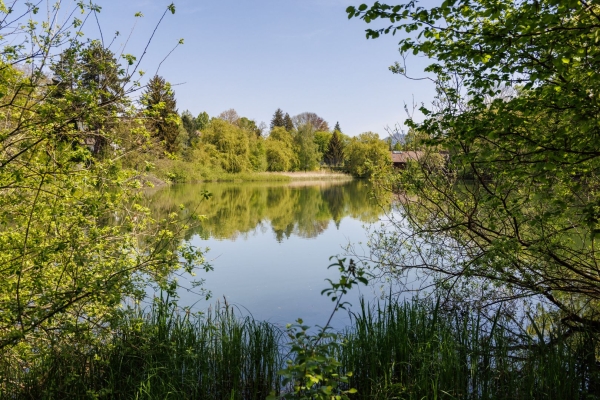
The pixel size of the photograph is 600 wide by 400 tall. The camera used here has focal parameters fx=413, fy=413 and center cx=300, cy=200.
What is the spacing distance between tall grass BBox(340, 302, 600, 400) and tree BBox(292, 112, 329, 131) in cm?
7789

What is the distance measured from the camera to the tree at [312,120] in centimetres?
8288

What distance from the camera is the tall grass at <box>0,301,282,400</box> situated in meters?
3.37

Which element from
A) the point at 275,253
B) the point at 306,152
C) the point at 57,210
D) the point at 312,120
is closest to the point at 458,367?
the point at 57,210

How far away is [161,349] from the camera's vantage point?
3.93 m

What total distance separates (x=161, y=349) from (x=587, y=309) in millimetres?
5880

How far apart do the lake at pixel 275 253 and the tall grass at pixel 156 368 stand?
2.98ft

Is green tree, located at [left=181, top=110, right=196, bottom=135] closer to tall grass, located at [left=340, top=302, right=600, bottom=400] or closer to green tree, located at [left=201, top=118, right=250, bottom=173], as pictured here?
green tree, located at [left=201, top=118, right=250, bottom=173]

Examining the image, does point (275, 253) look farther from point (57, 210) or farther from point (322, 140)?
point (322, 140)

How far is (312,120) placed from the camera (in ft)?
284

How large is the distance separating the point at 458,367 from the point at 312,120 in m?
84.9

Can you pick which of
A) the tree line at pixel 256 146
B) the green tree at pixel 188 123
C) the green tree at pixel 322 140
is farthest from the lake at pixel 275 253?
the green tree at pixel 322 140

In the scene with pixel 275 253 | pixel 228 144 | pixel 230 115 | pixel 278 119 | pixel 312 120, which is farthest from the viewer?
pixel 312 120

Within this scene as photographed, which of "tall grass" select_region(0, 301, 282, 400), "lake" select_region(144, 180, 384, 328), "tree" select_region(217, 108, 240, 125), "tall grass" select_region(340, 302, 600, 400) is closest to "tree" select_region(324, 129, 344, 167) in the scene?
"tree" select_region(217, 108, 240, 125)

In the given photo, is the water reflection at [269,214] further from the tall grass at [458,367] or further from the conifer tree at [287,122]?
the conifer tree at [287,122]
